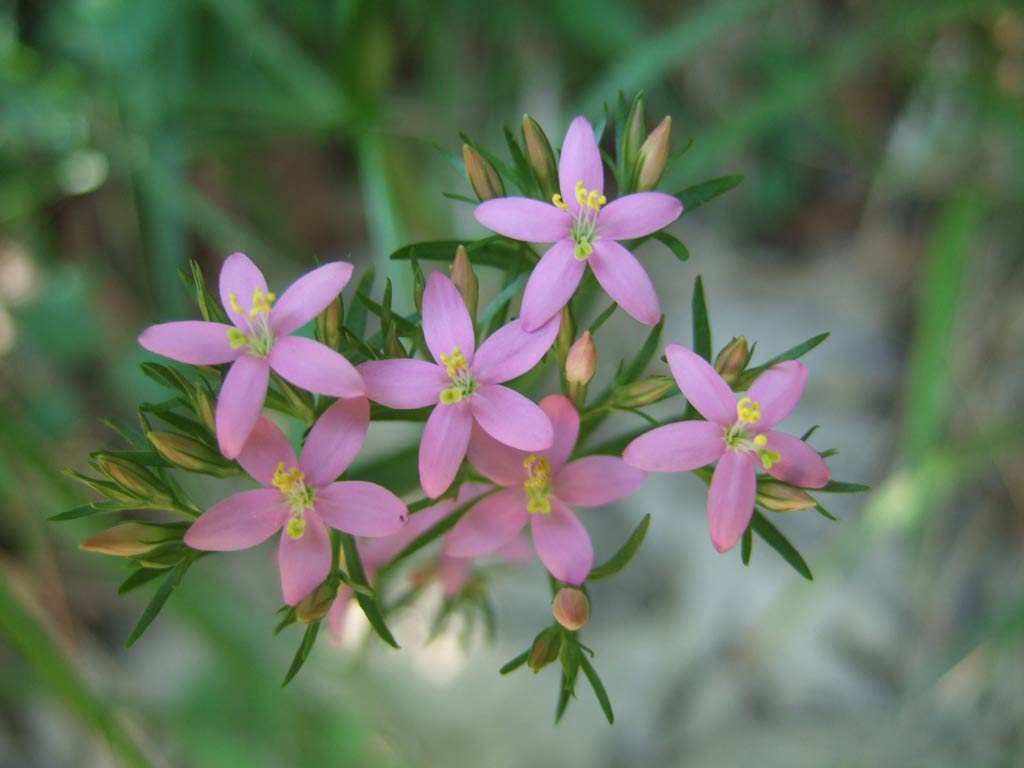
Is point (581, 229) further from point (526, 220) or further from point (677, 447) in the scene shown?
point (677, 447)

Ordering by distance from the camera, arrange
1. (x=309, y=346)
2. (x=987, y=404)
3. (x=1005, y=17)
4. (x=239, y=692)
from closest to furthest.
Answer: (x=309, y=346)
(x=239, y=692)
(x=987, y=404)
(x=1005, y=17)

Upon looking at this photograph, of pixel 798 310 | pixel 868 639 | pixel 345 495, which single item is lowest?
pixel 868 639

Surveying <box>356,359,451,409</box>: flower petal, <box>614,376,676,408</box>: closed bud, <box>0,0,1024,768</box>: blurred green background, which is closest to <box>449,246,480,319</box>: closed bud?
<box>356,359,451,409</box>: flower petal

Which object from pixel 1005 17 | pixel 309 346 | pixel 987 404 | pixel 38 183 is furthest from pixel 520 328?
pixel 1005 17

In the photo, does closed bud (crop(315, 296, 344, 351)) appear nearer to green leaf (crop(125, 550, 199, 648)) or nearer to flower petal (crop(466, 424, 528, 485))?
flower petal (crop(466, 424, 528, 485))

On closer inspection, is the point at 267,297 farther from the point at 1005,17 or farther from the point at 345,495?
the point at 1005,17

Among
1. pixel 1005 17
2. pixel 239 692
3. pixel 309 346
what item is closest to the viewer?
pixel 309 346
